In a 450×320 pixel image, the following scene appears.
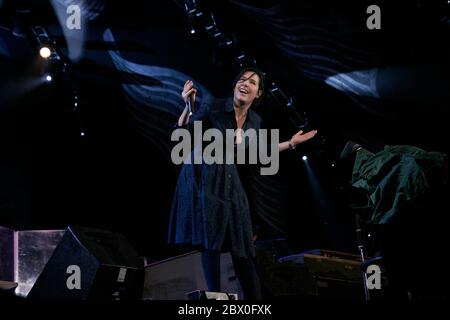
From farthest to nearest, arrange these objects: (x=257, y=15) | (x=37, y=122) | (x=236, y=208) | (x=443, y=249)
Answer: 1. (x=257, y=15)
2. (x=37, y=122)
3. (x=236, y=208)
4. (x=443, y=249)

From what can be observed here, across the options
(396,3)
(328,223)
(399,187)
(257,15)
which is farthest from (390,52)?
(399,187)

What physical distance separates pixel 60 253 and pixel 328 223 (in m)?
4.46

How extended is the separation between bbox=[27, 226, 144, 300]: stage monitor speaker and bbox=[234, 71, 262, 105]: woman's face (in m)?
1.30

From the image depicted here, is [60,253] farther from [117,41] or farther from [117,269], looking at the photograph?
[117,41]

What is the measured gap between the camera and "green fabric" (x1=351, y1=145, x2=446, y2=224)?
2.46 meters

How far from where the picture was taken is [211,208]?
3623 mm

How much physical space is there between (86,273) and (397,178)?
1.77 metres

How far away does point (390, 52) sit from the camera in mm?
6438

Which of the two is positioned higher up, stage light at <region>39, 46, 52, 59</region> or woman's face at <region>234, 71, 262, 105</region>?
stage light at <region>39, 46, 52, 59</region>

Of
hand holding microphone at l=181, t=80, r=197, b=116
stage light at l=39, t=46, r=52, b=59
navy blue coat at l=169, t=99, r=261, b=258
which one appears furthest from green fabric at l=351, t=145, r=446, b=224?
stage light at l=39, t=46, r=52, b=59

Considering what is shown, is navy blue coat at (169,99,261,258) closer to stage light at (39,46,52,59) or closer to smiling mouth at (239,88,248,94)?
smiling mouth at (239,88,248,94)

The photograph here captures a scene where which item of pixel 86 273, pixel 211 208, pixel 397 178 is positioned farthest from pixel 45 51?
pixel 397 178

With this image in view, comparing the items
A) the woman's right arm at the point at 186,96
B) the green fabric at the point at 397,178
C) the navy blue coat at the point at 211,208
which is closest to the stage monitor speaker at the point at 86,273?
the navy blue coat at the point at 211,208

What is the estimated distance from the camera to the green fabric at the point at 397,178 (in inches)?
96.9
